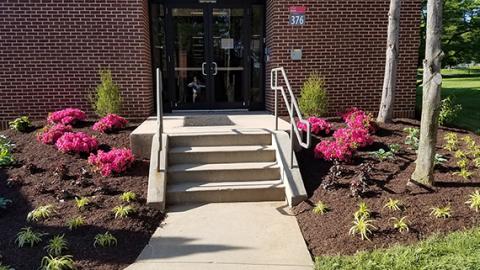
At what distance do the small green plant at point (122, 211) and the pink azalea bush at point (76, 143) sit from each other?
1600mm

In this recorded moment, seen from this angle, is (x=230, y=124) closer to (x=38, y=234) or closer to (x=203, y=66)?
(x=203, y=66)

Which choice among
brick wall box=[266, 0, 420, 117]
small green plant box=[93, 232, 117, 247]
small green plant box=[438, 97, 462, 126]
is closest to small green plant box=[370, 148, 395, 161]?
small green plant box=[438, 97, 462, 126]

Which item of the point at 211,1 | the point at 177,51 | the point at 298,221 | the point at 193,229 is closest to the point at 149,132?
the point at 193,229

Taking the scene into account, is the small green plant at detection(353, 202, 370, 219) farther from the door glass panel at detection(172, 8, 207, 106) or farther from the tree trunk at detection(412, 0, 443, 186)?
the door glass panel at detection(172, 8, 207, 106)

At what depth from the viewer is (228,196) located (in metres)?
5.16

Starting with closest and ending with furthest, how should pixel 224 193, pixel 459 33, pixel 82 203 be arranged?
pixel 82 203 → pixel 224 193 → pixel 459 33

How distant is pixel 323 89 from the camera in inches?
308

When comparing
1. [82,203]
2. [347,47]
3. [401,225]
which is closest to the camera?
[401,225]

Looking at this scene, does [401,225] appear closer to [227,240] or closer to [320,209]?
[320,209]

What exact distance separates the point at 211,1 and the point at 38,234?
605 cm

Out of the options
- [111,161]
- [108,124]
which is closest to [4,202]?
[111,161]

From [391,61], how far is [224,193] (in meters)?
3.78

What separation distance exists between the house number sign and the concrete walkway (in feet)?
Result: 13.5

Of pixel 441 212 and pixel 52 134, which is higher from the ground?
pixel 52 134
